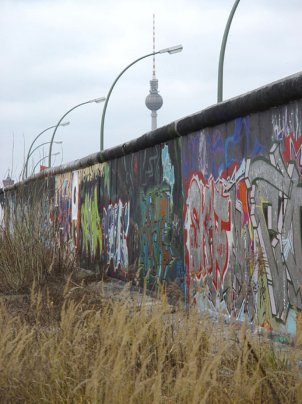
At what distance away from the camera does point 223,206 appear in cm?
795

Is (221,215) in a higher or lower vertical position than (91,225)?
lower

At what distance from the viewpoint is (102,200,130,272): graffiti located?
481 inches

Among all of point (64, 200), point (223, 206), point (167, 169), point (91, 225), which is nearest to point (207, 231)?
point (223, 206)

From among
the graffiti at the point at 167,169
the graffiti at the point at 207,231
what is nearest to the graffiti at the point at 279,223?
the graffiti at the point at 207,231

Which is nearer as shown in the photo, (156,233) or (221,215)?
(221,215)

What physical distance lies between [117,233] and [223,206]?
4.99 meters

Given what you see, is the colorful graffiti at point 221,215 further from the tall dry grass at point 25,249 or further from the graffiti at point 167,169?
the tall dry grass at point 25,249

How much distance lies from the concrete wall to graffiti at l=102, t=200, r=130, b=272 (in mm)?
18

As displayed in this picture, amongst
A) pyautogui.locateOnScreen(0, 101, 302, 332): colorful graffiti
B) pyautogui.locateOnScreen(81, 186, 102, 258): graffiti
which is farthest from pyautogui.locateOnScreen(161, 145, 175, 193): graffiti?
pyautogui.locateOnScreen(81, 186, 102, 258): graffiti

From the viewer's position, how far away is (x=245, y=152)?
24.4ft

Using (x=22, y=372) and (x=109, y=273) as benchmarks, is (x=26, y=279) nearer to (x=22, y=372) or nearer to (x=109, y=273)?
(x=109, y=273)

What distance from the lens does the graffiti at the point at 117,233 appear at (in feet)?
40.1

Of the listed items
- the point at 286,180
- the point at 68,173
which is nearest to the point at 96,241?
the point at 68,173

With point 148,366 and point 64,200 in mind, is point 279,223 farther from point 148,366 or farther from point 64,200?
point 64,200
